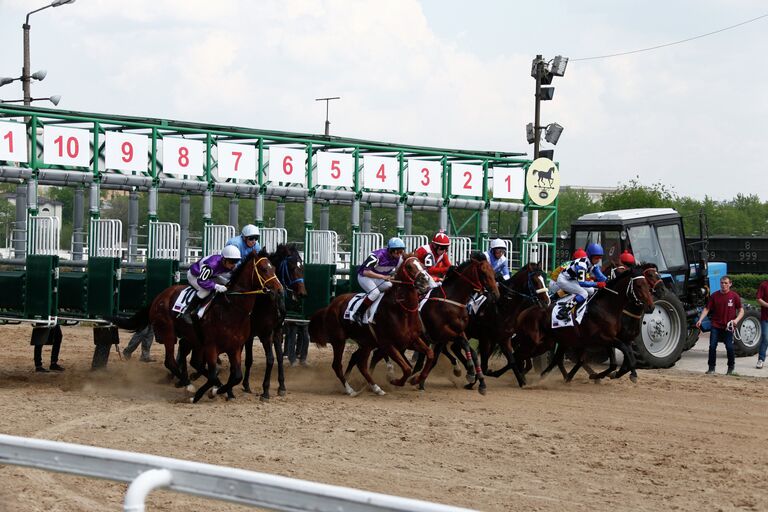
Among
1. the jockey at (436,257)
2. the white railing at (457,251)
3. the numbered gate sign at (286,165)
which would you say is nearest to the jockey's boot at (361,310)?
the jockey at (436,257)

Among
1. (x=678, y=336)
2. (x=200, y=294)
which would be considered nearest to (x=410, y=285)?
(x=200, y=294)

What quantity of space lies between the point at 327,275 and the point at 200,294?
→ 2962 millimetres

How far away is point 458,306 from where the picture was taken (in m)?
13.2

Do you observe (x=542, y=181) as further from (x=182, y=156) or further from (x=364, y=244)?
(x=182, y=156)

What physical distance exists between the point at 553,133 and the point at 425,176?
6.23 meters

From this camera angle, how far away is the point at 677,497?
24.1ft

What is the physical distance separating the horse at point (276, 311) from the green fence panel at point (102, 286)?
83.2 inches

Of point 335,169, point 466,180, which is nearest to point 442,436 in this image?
point 335,169

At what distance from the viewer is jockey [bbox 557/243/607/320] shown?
14172mm

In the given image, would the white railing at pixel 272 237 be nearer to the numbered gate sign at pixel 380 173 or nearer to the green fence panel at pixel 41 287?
the numbered gate sign at pixel 380 173

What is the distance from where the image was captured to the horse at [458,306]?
13125 mm

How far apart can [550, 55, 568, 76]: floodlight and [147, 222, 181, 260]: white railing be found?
1299 centimetres

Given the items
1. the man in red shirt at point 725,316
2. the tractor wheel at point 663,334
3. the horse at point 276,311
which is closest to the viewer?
the horse at point 276,311

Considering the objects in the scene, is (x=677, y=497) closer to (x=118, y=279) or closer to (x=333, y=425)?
(x=333, y=425)
